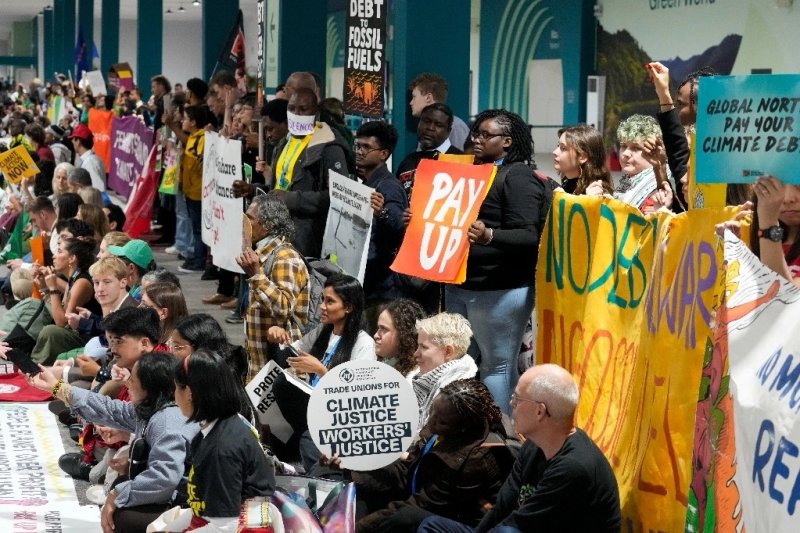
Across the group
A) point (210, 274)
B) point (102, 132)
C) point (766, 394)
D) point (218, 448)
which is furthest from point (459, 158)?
point (102, 132)

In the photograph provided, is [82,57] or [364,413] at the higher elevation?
[82,57]

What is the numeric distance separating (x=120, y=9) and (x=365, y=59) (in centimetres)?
3863

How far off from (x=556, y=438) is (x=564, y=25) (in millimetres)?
16339

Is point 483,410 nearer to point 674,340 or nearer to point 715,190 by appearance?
point 674,340

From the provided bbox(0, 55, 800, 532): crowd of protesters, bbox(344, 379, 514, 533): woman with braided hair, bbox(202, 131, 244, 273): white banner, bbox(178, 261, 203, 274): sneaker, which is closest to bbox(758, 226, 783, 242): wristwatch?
bbox(0, 55, 800, 532): crowd of protesters

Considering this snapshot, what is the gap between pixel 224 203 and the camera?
1042cm

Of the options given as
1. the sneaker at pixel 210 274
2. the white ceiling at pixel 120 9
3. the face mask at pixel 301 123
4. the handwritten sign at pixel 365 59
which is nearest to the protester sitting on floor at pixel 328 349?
the handwritten sign at pixel 365 59

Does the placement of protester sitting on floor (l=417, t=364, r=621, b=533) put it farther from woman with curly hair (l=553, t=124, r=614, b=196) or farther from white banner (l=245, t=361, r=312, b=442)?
white banner (l=245, t=361, r=312, b=442)

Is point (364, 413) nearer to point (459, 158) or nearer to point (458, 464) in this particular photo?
point (458, 464)

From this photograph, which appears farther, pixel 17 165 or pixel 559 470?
pixel 17 165

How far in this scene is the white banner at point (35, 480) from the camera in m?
6.72

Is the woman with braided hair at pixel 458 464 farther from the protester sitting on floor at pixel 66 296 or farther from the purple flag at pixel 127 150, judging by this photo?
the purple flag at pixel 127 150

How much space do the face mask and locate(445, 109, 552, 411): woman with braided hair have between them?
2785mm

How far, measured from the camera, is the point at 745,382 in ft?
12.2
